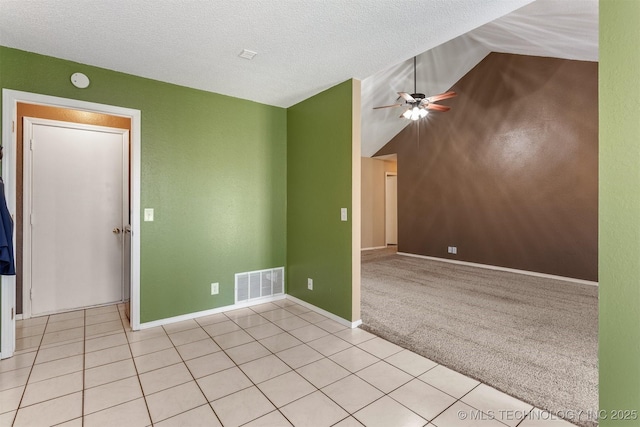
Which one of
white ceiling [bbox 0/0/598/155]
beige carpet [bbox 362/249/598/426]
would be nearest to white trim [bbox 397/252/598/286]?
beige carpet [bbox 362/249/598/426]

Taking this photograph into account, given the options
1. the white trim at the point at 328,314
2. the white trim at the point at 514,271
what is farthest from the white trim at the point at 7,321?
the white trim at the point at 514,271

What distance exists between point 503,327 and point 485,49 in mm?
4872

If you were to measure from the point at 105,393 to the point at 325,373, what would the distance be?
1470mm

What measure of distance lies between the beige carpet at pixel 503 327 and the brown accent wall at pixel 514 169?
73 centimetres

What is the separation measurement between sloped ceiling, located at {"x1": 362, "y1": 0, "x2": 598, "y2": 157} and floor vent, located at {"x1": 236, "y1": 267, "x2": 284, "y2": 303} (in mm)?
3343

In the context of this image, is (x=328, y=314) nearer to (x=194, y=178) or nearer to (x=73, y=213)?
(x=194, y=178)

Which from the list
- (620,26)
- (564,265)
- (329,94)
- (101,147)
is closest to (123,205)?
(101,147)

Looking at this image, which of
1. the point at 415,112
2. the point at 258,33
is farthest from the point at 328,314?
the point at 415,112

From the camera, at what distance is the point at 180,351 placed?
2.45 m

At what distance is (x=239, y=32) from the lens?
2121 millimetres

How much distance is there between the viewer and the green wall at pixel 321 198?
3006mm

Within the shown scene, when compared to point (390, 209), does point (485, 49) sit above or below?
above

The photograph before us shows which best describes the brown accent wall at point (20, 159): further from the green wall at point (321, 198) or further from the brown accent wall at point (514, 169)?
the brown accent wall at point (514, 169)

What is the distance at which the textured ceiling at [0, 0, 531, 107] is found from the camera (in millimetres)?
1846
